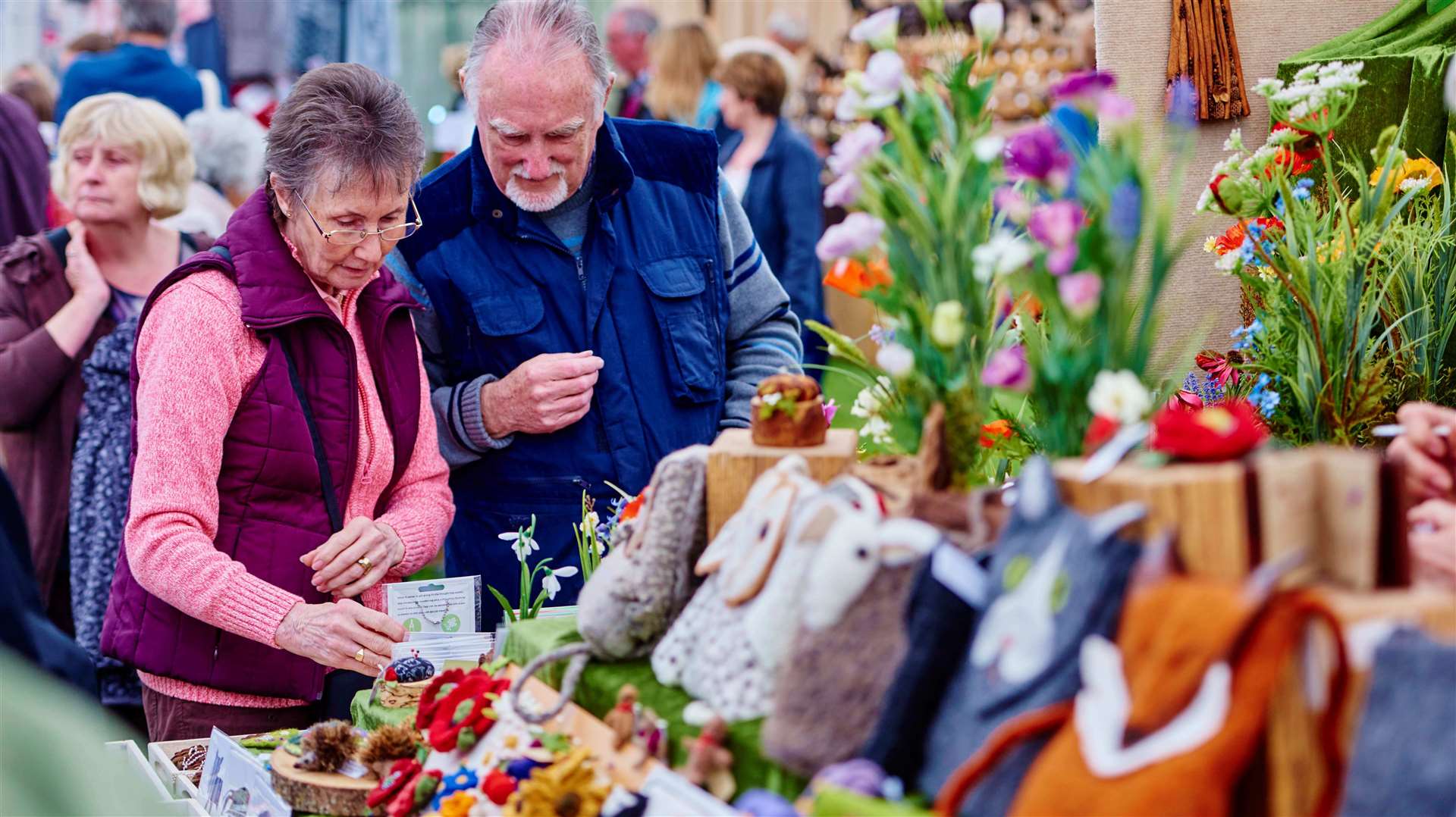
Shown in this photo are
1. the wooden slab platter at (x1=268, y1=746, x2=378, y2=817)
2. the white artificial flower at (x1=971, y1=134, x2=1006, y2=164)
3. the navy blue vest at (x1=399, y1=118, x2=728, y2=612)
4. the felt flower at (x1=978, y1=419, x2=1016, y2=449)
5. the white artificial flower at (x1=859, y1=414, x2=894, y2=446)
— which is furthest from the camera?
the navy blue vest at (x1=399, y1=118, x2=728, y2=612)

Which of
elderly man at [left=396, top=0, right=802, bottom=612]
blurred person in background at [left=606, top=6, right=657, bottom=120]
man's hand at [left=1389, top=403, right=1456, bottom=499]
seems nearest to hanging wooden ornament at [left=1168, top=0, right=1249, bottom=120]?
elderly man at [left=396, top=0, right=802, bottom=612]

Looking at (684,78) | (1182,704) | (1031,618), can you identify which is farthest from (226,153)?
(1182,704)

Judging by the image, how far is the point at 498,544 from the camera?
2.83 m

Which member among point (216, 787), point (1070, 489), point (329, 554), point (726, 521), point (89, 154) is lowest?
point (216, 787)

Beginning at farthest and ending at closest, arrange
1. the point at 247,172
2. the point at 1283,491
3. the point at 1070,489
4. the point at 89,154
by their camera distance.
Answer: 1. the point at 247,172
2. the point at 89,154
3. the point at 1070,489
4. the point at 1283,491

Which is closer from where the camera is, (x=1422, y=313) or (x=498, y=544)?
(x=1422, y=313)

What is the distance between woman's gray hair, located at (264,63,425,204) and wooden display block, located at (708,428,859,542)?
0.94 meters

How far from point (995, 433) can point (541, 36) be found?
111cm

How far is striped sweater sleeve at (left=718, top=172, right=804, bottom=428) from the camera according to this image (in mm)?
2990

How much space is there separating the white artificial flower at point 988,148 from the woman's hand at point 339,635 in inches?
49.8

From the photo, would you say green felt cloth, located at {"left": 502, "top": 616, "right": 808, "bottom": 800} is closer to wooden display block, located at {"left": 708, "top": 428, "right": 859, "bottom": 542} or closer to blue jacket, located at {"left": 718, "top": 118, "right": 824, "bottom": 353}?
wooden display block, located at {"left": 708, "top": 428, "right": 859, "bottom": 542}

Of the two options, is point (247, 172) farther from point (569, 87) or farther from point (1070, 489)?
point (1070, 489)

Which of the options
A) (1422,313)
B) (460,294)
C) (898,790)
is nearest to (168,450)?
(460,294)

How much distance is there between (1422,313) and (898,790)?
1.45 m
